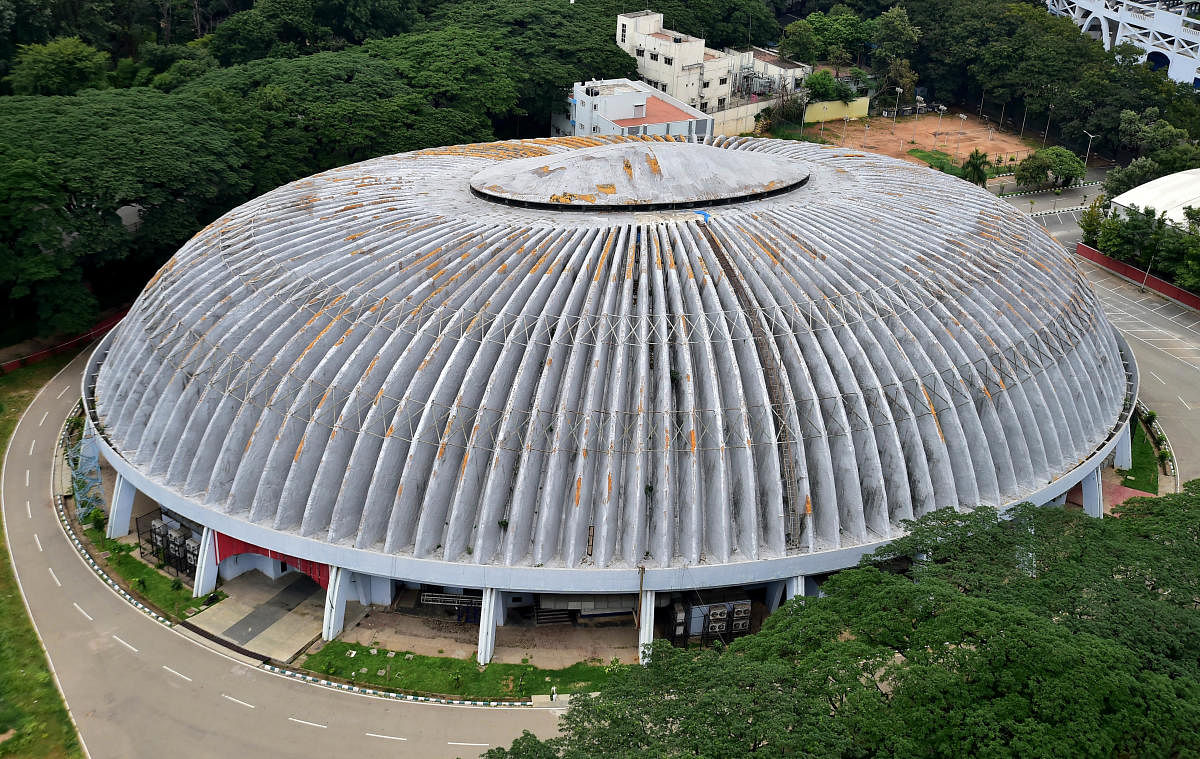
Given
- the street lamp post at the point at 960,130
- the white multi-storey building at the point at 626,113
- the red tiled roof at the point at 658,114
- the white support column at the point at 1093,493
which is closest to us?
the white support column at the point at 1093,493

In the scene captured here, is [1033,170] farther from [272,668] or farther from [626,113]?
[272,668]

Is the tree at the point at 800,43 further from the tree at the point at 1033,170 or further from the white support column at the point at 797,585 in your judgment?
the white support column at the point at 797,585

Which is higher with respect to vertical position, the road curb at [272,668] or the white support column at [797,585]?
the white support column at [797,585]

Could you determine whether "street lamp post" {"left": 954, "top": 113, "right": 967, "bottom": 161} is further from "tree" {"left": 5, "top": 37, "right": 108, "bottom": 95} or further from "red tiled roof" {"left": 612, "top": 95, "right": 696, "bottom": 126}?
"tree" {"left": 5, "top": 37, "right": 108, "bottom": 95}

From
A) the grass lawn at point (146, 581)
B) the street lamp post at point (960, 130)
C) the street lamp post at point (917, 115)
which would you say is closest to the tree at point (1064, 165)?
the street lamp post at point (960, 130)

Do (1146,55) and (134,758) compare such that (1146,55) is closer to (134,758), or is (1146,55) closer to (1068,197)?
(1068,197)

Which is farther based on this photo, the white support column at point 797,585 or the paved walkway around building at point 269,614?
the paved walkway around building at point 269,614

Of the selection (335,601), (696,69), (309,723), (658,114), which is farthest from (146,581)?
(696,69)

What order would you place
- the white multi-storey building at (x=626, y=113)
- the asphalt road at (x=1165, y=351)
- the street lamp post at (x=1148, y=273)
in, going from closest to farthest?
the asphalt road at (x=1165, y=351)
the street lamp post at (x=1148, y=273)
the white multi-storey building at (x=626, y=113)
